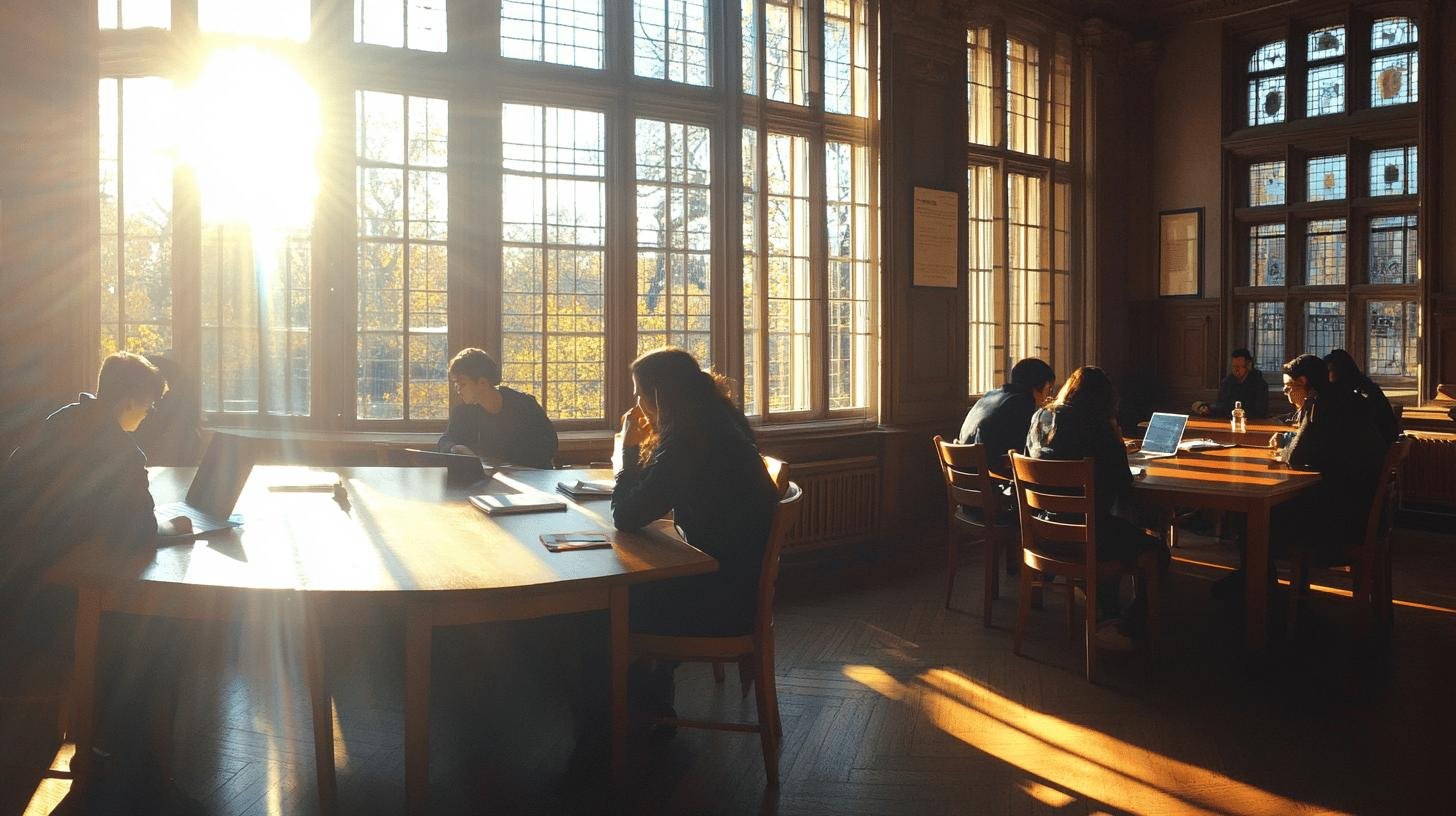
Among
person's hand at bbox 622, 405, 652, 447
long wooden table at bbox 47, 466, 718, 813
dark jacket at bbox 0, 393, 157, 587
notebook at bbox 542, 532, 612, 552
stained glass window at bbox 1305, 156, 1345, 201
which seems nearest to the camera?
long wooden table at bbox 47, 466, 718, 813

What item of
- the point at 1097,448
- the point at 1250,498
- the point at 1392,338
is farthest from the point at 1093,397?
the point at 1392,338

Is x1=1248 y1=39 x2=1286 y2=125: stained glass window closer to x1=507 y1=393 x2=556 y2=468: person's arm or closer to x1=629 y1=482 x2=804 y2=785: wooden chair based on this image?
x1=507 y1=393 x2=556 y2=468: person's arm

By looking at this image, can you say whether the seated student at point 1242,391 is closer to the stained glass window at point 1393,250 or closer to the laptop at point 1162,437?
the stained glass window at point 1393,250

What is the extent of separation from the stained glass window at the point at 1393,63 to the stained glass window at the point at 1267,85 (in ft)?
2.11

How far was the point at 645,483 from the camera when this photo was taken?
3.15 meters

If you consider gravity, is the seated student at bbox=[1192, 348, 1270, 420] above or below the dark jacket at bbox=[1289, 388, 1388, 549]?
above

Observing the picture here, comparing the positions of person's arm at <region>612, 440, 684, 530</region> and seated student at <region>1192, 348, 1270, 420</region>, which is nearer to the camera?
person's arm at <region>612, 440, 684, 530</region>

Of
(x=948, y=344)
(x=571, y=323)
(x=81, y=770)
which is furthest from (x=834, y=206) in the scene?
(x=81, y=770)

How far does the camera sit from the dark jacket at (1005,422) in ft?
18.4

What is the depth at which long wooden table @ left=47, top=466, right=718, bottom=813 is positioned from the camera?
8.27 ft

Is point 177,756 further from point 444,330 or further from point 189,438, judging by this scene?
point 444,330

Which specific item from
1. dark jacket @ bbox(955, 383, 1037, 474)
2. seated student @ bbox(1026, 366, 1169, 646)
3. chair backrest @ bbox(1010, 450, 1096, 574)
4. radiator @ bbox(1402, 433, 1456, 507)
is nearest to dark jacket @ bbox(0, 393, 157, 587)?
chair backrest @ bbox(1010, 450, 1096, 574)

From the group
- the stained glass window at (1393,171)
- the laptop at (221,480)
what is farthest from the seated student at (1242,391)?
the laptop at (221,480)

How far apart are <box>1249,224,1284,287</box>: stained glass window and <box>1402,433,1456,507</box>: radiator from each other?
1.74 m
